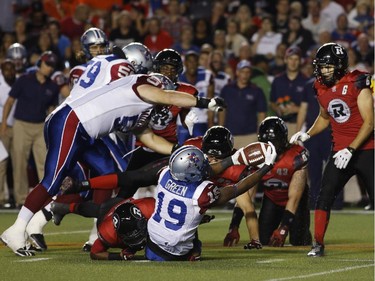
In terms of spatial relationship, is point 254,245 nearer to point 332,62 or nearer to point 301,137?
point 301,137

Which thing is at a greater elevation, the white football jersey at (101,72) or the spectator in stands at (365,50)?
the white football jersey at (101,72)

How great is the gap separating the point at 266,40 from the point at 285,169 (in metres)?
7.37

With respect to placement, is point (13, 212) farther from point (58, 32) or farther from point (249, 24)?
point (249, 24)

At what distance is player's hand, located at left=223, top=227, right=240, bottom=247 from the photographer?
9.80m

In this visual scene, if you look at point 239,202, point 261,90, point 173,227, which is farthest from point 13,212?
point 173,227

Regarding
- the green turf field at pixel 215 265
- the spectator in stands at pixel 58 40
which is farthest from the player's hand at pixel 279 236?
the spectator in stands at pixel 58 40

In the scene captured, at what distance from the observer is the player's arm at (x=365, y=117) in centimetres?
899

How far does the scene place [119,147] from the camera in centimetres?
988

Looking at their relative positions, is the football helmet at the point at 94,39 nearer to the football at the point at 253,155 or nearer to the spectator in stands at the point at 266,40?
the football at the point at 253,155

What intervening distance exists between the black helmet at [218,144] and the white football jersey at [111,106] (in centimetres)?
61

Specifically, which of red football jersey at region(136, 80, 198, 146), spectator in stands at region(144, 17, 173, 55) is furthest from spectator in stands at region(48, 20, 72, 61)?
red football jersey at region(136, 80, 198, 146)

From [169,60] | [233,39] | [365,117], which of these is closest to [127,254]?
[365,117]

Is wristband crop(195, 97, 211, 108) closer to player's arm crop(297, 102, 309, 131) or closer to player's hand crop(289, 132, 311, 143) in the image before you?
player's hand crop(289, 132, 311, 143)

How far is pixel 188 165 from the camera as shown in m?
8.16
